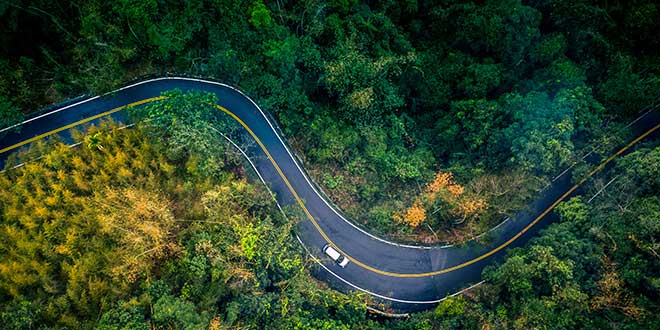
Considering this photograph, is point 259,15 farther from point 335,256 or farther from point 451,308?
point 451,308

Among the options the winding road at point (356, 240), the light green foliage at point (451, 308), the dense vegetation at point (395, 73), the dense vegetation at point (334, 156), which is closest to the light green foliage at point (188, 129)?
the dense vegetation at point (334, 156)

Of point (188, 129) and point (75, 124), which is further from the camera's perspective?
point (75, 124)

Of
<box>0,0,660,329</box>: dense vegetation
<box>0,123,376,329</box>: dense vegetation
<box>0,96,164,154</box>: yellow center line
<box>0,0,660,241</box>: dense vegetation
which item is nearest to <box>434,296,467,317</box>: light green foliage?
<box>0,0,660,329</box>: dense vegetation

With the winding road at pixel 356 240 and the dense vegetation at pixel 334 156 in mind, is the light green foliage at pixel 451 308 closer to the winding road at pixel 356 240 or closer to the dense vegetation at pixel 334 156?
the dense vegetation at pixel 334 156

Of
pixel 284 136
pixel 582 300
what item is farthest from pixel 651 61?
pixel 284 136

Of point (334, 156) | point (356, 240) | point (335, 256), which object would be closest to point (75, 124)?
point (334, 156)

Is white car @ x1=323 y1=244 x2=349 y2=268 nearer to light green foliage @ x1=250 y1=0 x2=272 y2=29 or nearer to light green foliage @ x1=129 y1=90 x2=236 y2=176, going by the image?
light green foliage @ x1=129 y1=90 x2=236 y2=176
